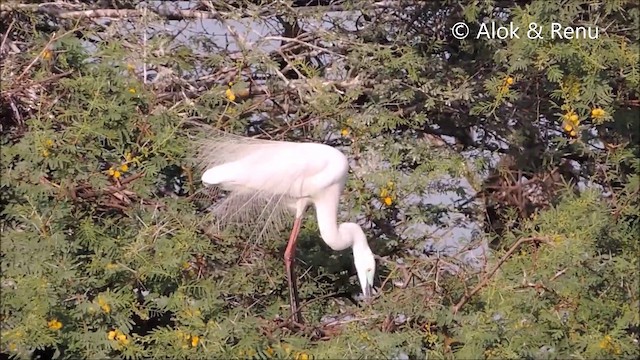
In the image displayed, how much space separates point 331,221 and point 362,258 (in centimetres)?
14

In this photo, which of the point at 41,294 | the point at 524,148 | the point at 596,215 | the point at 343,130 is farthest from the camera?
the point at 524,148

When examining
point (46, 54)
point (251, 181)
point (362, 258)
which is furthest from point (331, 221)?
point (46, 54)

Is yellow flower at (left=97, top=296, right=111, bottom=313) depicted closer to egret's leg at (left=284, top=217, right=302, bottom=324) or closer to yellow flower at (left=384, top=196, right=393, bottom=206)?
egret's leg at (left=284, top=217, right=302, bottom=324)

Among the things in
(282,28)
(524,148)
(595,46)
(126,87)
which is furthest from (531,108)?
(126,87)

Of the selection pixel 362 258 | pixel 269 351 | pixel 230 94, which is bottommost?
pixel 269 351

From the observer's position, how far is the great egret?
3.04 m

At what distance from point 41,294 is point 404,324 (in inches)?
36.6

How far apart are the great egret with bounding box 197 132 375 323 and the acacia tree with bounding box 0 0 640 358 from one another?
0.07 meters

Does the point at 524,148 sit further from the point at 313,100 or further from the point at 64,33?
the point at 64,33

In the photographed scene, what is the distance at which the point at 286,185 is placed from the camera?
3.09 m

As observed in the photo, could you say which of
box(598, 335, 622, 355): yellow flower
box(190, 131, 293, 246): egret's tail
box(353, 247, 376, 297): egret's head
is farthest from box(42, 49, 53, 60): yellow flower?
box(598, 335, 622, 355): yellow flower

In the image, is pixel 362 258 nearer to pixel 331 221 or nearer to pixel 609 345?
pixel 331 221

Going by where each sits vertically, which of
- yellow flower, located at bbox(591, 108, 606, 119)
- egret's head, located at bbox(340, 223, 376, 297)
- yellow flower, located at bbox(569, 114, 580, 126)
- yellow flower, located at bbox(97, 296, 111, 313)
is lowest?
yellow flower, located at bbox(97, 296, 111, 313)

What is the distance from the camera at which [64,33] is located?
3.21 m
